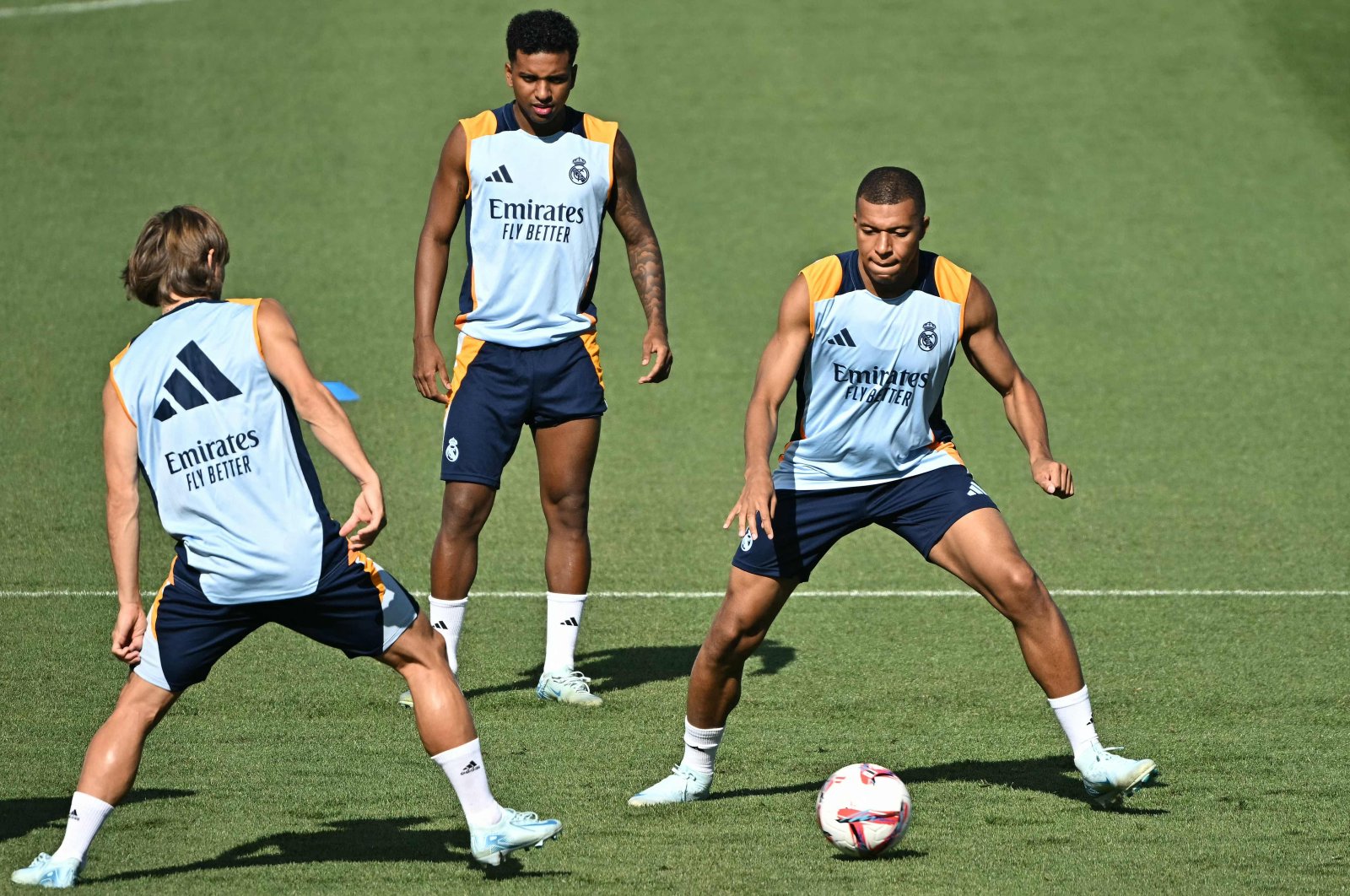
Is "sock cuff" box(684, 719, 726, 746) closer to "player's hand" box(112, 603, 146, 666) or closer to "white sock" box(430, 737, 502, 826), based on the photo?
"white sock" box(430, 737, 502, 826)

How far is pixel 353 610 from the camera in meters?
4.90

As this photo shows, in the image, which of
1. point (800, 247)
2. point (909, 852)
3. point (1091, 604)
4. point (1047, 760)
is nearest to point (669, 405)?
point (800, 247)

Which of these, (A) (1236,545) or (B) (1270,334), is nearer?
(A) (1236,545)

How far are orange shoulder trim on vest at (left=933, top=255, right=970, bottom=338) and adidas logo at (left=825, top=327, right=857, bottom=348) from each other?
342 millimetres

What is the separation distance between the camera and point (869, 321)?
5.72 meters

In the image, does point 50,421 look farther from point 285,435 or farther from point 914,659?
point 285,435

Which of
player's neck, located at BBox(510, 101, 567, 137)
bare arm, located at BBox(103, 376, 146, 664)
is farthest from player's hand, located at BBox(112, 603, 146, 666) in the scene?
player's neck, located at BBox(510, 101, 567, 137)

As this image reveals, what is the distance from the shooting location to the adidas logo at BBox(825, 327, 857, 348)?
573cm

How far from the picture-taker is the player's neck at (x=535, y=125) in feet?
23.2

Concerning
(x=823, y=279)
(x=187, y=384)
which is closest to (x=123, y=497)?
(x=187, y=384)

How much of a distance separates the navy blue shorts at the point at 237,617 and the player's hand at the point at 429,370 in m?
2.29

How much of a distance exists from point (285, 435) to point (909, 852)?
230 centimetres

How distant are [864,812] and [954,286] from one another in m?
1.77

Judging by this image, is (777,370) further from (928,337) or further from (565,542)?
(565,542)
